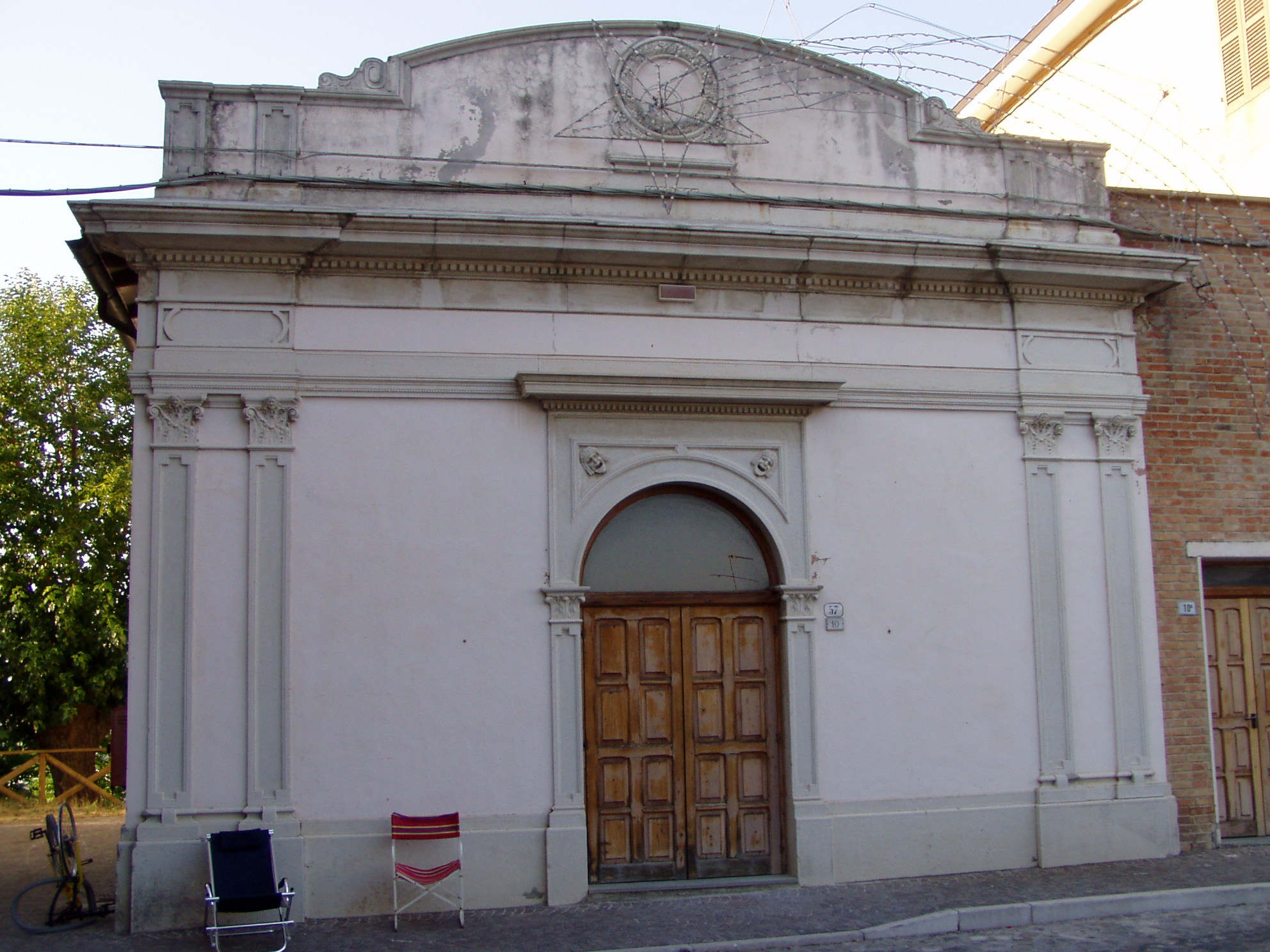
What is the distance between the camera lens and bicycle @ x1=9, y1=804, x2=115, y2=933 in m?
7.98

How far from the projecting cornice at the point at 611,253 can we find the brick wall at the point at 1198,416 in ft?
1.91

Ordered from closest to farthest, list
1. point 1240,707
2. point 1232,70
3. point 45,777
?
A: point 1240,707 → point 1232,70 → point 45,777

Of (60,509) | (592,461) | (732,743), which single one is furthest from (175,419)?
(60,509)

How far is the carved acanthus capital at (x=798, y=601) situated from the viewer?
9094 millimetres

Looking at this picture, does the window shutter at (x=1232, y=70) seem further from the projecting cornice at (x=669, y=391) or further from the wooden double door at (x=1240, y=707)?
the projecting cornice at (x=669, y=391)

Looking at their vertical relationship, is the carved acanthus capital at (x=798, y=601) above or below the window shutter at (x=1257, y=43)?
below

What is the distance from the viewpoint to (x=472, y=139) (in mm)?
9188

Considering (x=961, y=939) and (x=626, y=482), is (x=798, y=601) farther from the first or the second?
(x=961, y=939)

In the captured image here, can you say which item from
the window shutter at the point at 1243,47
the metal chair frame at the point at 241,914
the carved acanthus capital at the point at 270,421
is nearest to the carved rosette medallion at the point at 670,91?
the carved acanthus capital at the point at 270,421

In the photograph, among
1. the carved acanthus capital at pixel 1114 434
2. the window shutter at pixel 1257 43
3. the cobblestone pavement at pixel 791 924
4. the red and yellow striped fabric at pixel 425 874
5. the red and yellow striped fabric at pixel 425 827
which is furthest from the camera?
the window shutter at pixel 1257 43

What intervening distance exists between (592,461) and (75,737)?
13.2 metres

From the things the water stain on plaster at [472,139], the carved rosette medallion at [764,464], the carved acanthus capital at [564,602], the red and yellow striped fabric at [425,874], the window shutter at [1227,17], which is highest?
the window shutter at [1227,17]

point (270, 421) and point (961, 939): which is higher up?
point (270, 421)

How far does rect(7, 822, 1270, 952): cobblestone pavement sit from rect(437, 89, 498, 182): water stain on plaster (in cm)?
568
